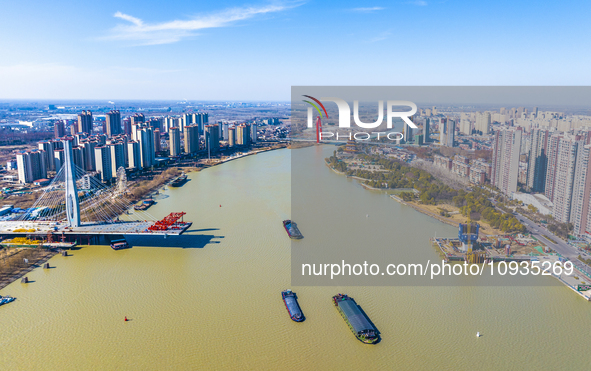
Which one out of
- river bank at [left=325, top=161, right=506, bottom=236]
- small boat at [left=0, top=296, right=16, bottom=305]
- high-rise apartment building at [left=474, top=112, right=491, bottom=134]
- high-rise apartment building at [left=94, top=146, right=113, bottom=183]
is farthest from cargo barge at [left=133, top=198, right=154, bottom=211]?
high-rise apartment building at [left=474, top=112, right=491, bottom=134]

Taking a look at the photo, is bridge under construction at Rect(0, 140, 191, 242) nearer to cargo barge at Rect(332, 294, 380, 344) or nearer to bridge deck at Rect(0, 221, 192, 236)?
bridge deck at Rect(0, 221, 192, 236)

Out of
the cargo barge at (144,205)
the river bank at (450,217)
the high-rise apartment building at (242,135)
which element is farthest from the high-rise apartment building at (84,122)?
the river bank at (450,217)

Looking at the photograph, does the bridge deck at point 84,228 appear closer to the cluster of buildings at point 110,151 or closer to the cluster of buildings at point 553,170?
the cluster of buildings at point 110,151

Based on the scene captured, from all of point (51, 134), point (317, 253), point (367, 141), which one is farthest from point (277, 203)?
point (51, 134)

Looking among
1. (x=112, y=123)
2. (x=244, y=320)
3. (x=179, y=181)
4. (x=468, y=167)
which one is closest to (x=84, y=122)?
(x=112, y=123)

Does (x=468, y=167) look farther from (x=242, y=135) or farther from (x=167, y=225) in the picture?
(x=242, y=135)

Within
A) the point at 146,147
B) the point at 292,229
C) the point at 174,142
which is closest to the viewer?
the point at 292,229
